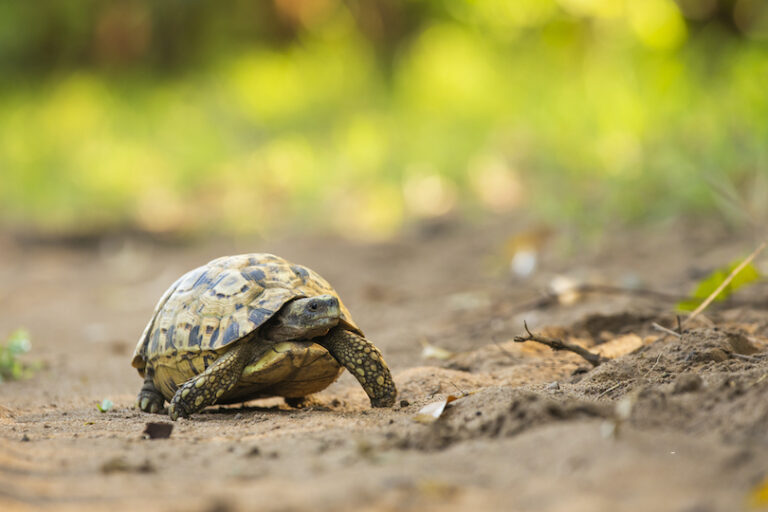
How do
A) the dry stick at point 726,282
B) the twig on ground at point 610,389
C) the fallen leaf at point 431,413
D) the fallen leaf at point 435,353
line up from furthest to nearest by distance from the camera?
the fallen leaf at point 435,353, the dry stick at point 726,282, the twig on ground at point 610,389, the fallen leaf at point 431,413

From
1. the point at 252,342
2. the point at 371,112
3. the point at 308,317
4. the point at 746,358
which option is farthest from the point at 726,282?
the point at 371,112

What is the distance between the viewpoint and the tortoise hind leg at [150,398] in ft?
9.95

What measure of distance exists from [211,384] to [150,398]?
455mm

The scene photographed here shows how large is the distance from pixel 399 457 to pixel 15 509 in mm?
840

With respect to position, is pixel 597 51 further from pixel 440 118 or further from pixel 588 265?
pixel 588 265

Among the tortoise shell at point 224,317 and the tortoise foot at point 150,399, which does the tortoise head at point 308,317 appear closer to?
the tortoise shell at point 224,317

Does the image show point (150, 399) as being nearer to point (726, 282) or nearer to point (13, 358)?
point (13, 358)

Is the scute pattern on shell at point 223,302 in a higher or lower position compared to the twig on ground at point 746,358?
higher

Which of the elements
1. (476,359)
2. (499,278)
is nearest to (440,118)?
(499,278)

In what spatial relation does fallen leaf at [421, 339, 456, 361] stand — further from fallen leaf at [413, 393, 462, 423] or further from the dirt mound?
the dirt mound

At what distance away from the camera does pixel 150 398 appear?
3057 mm

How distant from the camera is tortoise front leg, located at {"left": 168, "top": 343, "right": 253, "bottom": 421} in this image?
2730 millimetres

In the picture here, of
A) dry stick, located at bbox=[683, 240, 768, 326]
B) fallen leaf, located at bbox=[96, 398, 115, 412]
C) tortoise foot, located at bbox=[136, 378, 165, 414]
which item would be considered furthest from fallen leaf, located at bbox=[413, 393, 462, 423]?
fallen leaf, located at bbox=[96, 398, 115, 412]

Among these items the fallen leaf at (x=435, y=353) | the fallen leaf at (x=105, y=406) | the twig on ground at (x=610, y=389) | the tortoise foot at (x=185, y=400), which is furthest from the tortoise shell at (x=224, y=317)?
the twig on ground at (x=610, y=389)
